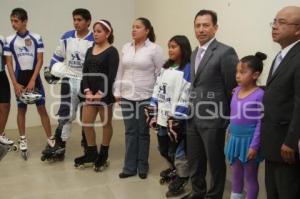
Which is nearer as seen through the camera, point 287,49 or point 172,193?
point 287,49

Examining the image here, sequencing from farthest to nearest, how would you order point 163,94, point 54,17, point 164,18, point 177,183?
1. point 54,17
2. point 164,18
3. point 177,183
4. point 163,94

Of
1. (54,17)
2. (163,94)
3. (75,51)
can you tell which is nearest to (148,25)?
(163,94)

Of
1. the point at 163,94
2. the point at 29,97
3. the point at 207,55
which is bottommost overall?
the point at 29,97

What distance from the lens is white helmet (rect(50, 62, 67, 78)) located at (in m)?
3.88

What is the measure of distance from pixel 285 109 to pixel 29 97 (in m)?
2.78

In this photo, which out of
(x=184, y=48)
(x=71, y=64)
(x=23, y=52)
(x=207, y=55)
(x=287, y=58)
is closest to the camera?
(x=287, y=58)

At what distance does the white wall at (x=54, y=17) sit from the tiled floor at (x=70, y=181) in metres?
1.62

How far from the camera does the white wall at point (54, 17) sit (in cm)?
516

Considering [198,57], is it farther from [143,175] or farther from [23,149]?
[23,149]

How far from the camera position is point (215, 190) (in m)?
2.73

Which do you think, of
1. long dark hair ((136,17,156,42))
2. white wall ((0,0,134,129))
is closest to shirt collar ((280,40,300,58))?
long dark hair ((136,17,156,42))

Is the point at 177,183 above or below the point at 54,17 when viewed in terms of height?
below

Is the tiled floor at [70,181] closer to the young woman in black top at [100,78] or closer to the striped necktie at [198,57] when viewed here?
the young woman in black top at [100,78]

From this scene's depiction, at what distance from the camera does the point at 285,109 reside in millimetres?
1984
